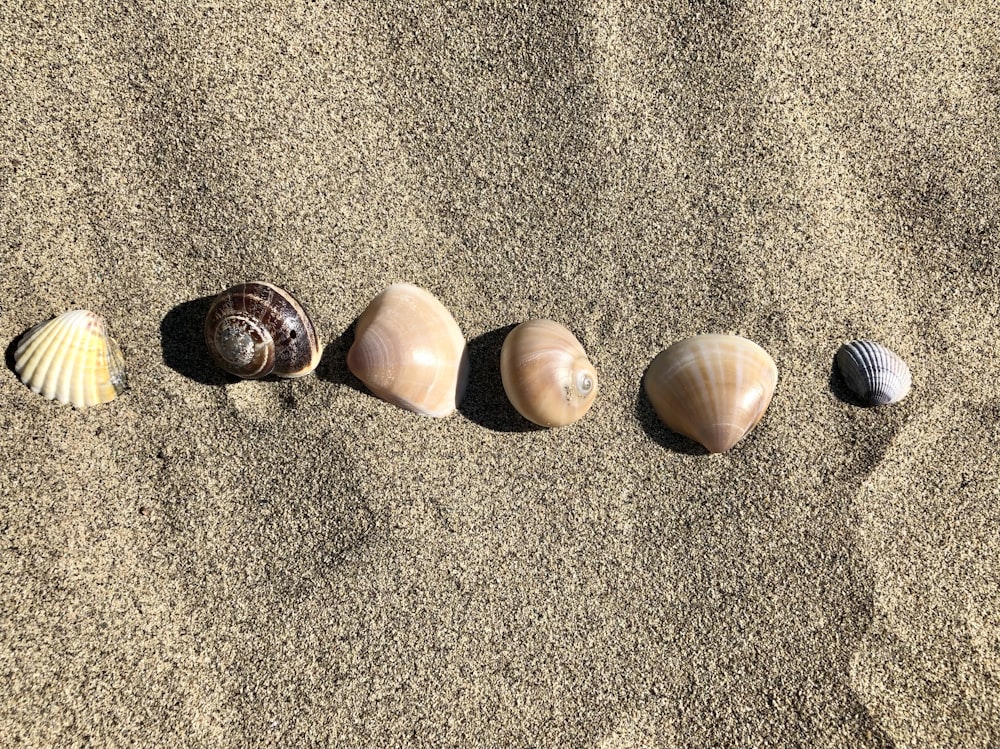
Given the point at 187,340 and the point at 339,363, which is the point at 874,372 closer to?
the point at 339,363

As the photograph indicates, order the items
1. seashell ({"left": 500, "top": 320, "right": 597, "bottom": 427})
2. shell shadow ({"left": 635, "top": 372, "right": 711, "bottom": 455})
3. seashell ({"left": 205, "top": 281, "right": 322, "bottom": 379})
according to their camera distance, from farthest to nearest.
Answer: shell shadow ({"left": 635, "top": 372, "right": 711, "bottom": 455}), seashell ({"left": 500, "top": 320, "right": 597, "bottom": 427}), seashell ({"left": 205, "top": 281, "right": 322, "bottom": 379})

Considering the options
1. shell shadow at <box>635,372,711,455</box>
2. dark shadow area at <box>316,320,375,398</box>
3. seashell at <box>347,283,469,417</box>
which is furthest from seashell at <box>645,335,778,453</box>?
dark shadow area at <box>316,320,375,398</box>

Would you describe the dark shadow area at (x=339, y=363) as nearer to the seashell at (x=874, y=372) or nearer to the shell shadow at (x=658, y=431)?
the shell shadow at (x=658, y=431)

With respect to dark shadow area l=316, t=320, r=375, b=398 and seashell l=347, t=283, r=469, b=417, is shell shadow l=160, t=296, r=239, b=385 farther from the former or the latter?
seashell l=347, t=283, r=469, b=417

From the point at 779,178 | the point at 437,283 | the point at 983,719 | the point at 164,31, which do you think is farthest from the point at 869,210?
the point at 164,31

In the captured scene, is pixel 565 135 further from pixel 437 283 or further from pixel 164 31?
pixel 164 31

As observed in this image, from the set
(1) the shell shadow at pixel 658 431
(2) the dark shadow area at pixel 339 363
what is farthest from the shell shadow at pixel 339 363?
(1) the shell shadow at pixel 658 431

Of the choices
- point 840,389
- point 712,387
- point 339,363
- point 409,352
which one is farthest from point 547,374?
point 840,389
